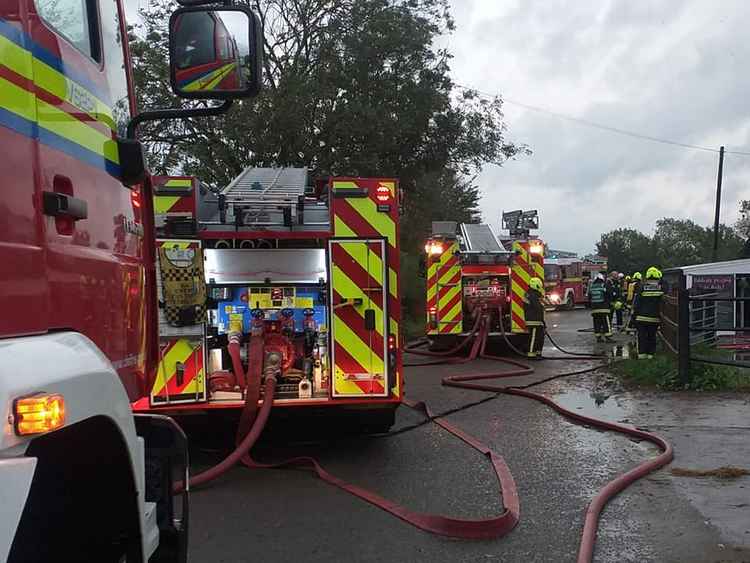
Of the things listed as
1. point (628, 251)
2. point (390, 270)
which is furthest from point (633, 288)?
point (628, 251)

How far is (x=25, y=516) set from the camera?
1.60 meters

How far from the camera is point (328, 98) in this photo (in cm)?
1598

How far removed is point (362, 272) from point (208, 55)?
3.54 meters

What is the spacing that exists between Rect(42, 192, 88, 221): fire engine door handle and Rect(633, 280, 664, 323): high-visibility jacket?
32.9 ft

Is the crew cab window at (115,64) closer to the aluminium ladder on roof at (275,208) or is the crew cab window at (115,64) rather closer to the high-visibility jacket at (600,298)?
the aluminium ladder on roof at (275,208)

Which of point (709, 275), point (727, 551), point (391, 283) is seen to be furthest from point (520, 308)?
point (727, 551)

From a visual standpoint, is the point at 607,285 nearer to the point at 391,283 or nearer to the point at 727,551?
the point at 391,283

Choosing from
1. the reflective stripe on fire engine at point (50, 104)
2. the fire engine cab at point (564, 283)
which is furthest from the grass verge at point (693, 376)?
the fire engine cab at point (564, 283)

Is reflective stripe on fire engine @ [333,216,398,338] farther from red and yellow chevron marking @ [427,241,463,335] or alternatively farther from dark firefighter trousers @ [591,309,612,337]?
dark firefighter trousers @ [591,309,612,337]

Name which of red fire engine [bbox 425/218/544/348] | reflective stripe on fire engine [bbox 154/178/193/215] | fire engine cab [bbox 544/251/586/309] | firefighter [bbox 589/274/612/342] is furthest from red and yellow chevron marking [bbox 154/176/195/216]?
fire engine cab [bbox 544/251/586/309]

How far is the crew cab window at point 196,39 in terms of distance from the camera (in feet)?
7.08

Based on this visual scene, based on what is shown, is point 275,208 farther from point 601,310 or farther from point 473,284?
point 601,310

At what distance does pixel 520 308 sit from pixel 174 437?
36.2ft

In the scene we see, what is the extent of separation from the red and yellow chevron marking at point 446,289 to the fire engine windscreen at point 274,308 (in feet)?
20.7
